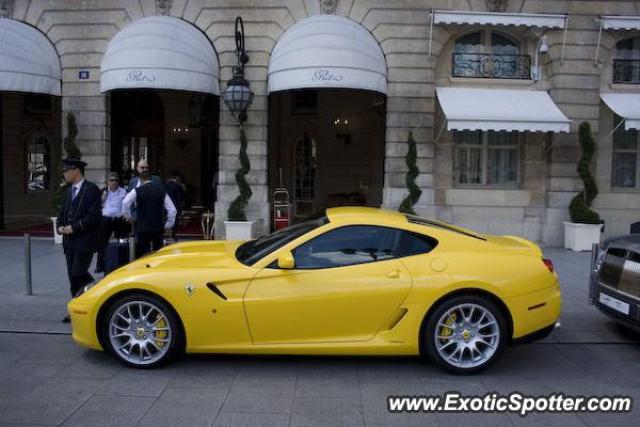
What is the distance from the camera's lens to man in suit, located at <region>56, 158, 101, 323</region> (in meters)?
6.34

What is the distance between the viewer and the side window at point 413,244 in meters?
5.18

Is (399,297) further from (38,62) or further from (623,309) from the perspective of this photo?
(38,62)

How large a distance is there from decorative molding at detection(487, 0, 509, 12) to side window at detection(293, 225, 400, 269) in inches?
364

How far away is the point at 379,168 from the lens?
16.8m

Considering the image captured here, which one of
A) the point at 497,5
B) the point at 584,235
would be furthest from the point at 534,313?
the point at 497,5

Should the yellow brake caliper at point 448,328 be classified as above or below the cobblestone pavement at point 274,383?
above

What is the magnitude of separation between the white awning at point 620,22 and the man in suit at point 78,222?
1131 centimetres

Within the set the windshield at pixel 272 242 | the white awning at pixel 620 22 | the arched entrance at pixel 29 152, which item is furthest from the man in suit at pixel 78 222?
the arched entrance at pixel 29 152

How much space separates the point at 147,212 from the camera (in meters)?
7.57

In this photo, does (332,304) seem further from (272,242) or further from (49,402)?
(49,402)

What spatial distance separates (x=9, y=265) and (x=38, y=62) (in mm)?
4910

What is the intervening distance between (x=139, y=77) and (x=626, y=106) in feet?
33.9

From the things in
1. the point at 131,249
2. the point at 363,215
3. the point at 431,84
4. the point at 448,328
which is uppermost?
the point at 431,84

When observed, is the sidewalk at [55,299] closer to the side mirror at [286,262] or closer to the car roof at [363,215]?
the car roof at [363,215]
